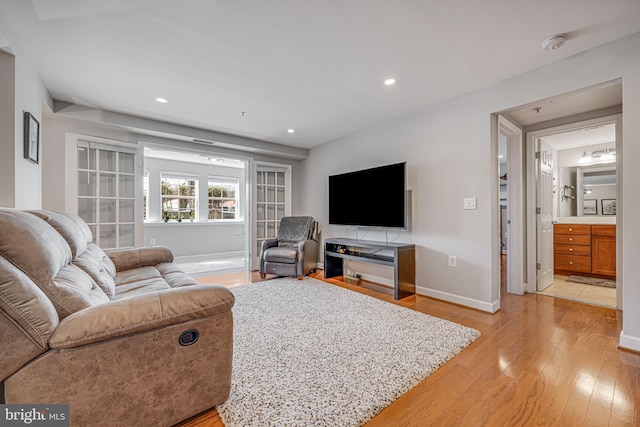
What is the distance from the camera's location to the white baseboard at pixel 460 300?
2799 mm

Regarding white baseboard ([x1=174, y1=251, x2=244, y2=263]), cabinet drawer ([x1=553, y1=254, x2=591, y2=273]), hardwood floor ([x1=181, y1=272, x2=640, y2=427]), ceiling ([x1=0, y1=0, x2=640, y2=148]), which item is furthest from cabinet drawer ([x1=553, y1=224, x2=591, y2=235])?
white baseboard ([x1=174, y1=251, x2=244, y2=263])

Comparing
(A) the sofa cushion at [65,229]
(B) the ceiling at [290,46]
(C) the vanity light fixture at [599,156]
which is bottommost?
(A) the sofa cushion at [65,229]

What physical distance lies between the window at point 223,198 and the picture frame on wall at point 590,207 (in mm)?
6929

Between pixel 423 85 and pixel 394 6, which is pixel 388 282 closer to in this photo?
pixel 423 85

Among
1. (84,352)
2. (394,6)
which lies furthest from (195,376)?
(394,6)

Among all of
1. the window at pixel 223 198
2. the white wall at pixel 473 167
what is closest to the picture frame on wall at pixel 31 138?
the white wall at pixel 473 167

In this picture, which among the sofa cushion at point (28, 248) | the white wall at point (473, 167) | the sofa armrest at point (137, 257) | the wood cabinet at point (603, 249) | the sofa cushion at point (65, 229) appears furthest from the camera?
the wood cabinet at point (603, 249)

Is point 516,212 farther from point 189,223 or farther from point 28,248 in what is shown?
point 189,223

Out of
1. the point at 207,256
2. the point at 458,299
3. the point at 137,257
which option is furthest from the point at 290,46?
the point at 207,256

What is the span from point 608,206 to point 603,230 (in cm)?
64

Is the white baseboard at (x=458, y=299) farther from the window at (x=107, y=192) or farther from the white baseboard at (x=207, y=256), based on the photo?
the white baseboard at (x=207, y=256)

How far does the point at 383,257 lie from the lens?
3.59 m

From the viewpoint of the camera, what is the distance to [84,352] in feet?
3.45

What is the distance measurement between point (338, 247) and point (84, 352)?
3342mm
